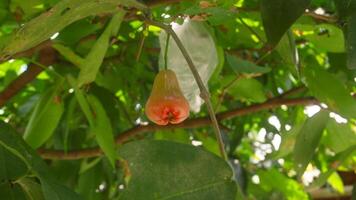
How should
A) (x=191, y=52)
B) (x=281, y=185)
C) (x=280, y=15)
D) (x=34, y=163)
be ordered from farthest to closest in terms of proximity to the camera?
(x=281, y=185), (x=191, y=52), (x=34, y=163), (x=280, y=15)

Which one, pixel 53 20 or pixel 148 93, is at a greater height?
pixel 53 20

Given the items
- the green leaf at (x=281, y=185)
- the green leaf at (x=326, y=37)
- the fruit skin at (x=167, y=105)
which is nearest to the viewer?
the fruit skin at (x=167, y=105)

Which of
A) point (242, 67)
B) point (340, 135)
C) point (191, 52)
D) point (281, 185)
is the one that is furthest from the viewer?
point (281, 185)

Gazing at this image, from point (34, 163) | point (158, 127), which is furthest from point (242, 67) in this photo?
point (34, 163)

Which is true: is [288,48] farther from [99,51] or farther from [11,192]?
[11,192]

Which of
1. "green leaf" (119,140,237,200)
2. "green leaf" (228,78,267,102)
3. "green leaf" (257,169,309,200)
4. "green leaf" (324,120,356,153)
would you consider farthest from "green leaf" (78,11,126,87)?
"green leaf" (257,169,309,200)

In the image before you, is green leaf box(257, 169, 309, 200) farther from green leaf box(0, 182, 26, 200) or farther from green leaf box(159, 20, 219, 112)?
green leaf box(0, 182, 26, 200)

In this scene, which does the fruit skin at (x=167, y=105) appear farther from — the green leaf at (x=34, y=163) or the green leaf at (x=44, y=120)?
the green leaf at (x=44, y=120)

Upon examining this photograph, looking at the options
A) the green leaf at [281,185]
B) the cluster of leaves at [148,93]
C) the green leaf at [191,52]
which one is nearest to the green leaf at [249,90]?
the cluster of leaves at [148,93]
